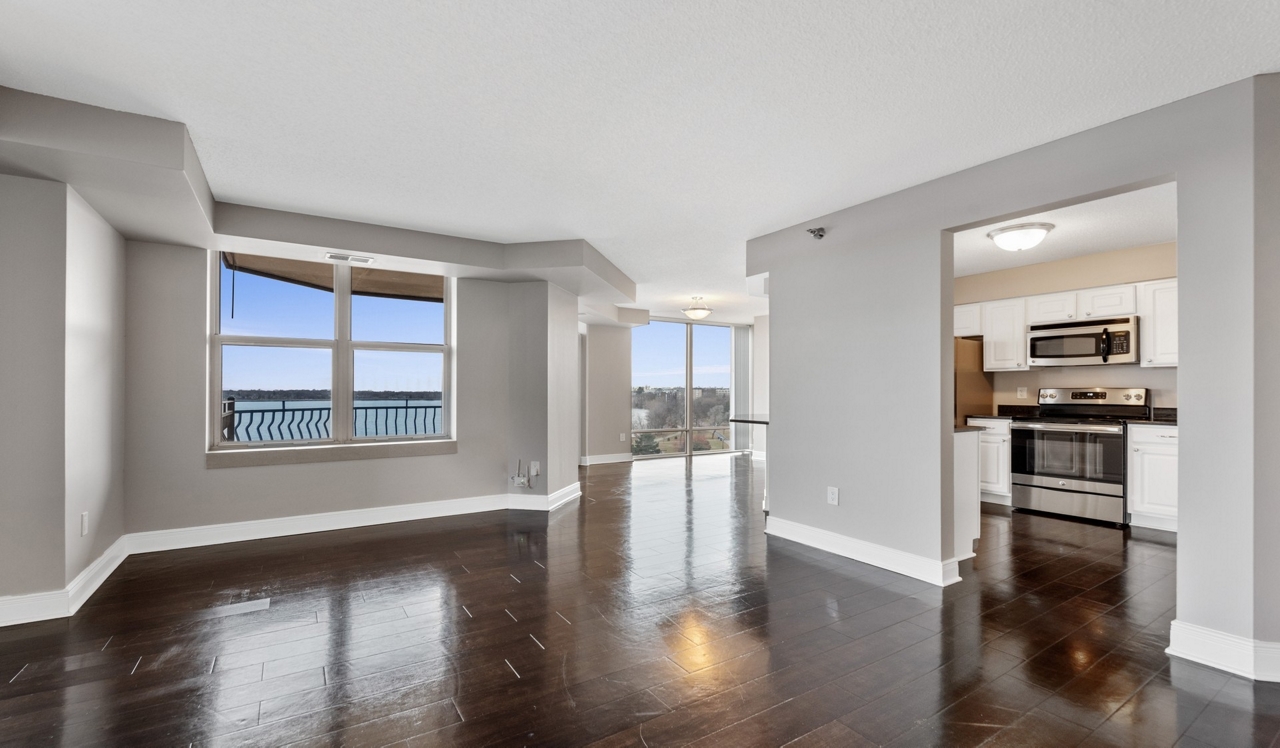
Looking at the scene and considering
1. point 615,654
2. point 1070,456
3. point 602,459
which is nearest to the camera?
point 615,654

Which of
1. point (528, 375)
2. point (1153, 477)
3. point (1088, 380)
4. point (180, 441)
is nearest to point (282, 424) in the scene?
point (180, 441)

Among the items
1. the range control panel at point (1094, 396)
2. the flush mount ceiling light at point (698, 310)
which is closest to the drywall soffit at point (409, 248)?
the flush mount ceiling light at point (698, 310)

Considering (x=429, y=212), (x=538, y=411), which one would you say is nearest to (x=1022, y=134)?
(x=429, y=212)

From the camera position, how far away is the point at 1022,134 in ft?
9.23

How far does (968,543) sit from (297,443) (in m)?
5.30

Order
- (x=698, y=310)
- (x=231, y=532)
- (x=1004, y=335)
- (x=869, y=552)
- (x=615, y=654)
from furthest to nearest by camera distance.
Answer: (x=698, y=310)
(x=1004, y=335)
(x=231, y=532)
(x=869, y=552)
(x=615, y=654)

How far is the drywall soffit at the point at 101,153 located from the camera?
2.46 metres

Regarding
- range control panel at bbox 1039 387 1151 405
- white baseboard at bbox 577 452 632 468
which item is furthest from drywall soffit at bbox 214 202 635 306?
range control panel at bbox 1039 387 1151 405

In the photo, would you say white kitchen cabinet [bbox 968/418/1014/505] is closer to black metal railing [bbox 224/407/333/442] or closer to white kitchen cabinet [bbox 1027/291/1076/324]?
white kitchen cabinet [bbox 1027/291/1076/324]

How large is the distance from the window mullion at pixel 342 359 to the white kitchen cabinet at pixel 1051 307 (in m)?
6.59

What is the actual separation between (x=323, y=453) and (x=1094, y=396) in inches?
277

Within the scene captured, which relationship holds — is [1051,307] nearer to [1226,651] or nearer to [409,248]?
[1226,651]

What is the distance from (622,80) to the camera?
7.72 feet

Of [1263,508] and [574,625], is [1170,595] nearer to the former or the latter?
[1263,508]
